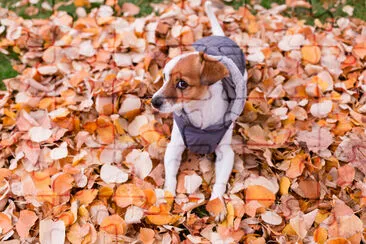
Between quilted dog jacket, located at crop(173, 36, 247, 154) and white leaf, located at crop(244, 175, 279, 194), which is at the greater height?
quilted dog jacket, located at crop(173, 36, 247, 154)

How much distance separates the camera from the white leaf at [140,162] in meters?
2.67

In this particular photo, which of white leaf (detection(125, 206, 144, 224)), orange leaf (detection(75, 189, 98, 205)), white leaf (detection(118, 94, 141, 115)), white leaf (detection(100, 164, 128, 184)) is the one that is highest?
white leaf (detection(118, 94, 141, 115))

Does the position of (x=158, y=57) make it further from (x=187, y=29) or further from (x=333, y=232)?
(x=333, y=232)

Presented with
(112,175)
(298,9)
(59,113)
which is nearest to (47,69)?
(59,113)

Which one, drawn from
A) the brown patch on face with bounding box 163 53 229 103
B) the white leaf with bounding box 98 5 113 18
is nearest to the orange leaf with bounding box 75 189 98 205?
the brown patch on face with bounding box 163 53 229 103

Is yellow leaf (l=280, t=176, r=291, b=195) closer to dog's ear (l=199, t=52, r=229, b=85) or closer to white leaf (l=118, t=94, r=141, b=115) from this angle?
dog's ear (l=199, t=52, r=229, b=85)

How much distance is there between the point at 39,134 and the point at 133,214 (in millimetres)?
791

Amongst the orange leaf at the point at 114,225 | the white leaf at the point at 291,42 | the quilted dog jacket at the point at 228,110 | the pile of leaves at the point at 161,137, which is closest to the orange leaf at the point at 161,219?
the pile of leaves at the point at 161,137

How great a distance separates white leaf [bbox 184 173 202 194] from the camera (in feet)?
8.55

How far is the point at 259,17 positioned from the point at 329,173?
1.52 meters

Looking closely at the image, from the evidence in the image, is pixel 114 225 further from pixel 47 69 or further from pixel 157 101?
pixel 47 69

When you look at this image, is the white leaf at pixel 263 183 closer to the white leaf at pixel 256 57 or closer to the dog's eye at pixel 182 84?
the dog's eye at pixel 182 84

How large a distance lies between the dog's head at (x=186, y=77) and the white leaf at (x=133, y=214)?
57 cm

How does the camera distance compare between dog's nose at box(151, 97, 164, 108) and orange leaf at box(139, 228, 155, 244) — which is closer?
dog's nose at box(151, 97, 164, 108)
